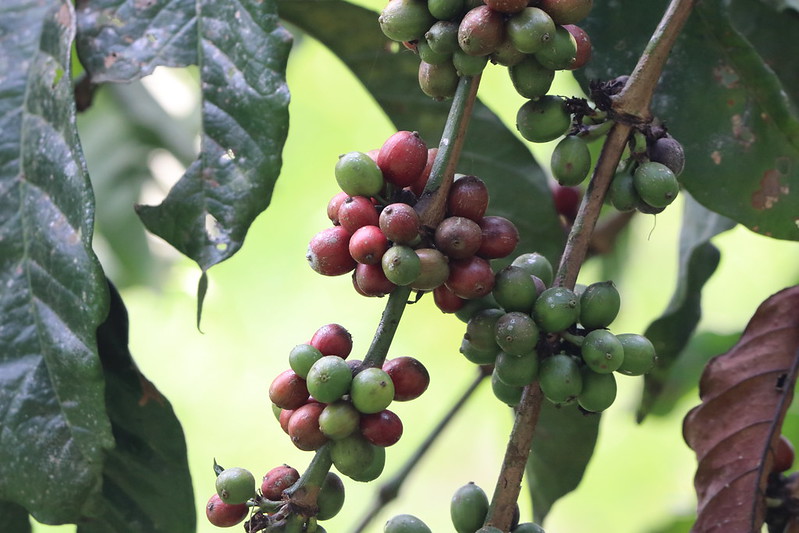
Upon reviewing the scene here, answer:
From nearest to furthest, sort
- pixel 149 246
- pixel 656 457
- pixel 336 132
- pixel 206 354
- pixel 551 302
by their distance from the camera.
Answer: pixel 551 302, pixel 149 246, pixel 656 457, pixel 336 132, pixel 206 354

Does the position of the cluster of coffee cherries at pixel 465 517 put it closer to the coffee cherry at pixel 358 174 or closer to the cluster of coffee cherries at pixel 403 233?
the cluster of coffee cherries at pixel 403 233

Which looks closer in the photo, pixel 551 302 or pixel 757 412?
pixel 551 302

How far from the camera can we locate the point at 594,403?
2.93ft

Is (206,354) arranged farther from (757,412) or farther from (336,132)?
(757,412)

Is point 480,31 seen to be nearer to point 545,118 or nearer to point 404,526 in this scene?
point 545,118

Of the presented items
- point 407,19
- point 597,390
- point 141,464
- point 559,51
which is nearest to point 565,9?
point 559,51

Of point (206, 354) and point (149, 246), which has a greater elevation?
point (149, 246)

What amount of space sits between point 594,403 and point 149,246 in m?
1.81

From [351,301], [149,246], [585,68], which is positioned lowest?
[351,301]

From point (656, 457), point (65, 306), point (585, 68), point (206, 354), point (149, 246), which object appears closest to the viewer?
point (65, 306)

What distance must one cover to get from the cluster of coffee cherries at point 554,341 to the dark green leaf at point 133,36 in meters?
0.52

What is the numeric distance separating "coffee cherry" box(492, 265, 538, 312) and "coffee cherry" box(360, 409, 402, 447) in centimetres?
16

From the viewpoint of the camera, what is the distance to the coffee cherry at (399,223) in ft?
2.61

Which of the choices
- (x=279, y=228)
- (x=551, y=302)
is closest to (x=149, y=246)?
(x=279, y=228)
